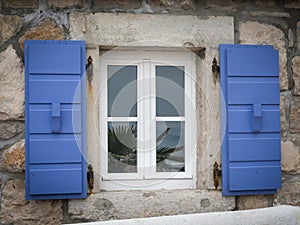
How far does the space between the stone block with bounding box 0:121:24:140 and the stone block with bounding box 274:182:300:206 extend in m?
1.93

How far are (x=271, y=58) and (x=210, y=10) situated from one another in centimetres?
57

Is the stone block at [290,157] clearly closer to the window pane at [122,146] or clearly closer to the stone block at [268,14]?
the stone block at [268,14]

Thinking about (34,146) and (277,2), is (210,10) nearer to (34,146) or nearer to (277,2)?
(277,2)

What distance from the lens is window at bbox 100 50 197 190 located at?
131 inches

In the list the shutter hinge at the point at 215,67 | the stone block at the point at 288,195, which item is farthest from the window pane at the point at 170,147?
the stone block at the point at 288,195

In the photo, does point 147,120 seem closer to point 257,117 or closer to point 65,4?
point 257,117

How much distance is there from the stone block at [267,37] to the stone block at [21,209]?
72.8 inches

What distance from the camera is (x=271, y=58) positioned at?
131 inches

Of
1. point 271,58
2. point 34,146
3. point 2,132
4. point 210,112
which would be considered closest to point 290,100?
point 271,58

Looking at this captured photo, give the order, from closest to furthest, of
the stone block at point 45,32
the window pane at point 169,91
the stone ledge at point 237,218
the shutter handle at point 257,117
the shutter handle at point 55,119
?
1. the stone ledge at point 237,218
2. the shutter handle at point 55,119
3. the stone block at point 45,32
4. the shutter handle at point 257,117
5. the window pane at point 169,91

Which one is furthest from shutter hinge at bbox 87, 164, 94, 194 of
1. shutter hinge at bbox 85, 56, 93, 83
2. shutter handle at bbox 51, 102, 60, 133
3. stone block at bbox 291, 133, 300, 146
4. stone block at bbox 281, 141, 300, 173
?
stone block at bbox 291, 133, 300, 146

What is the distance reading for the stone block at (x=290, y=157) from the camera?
3.40m

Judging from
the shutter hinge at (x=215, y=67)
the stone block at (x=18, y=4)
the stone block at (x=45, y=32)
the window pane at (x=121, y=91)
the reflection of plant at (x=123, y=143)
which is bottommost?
the reflection of plant at (x=123, y=143)

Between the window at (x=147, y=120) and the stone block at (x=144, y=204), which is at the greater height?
the window at (x=147, y=120)
